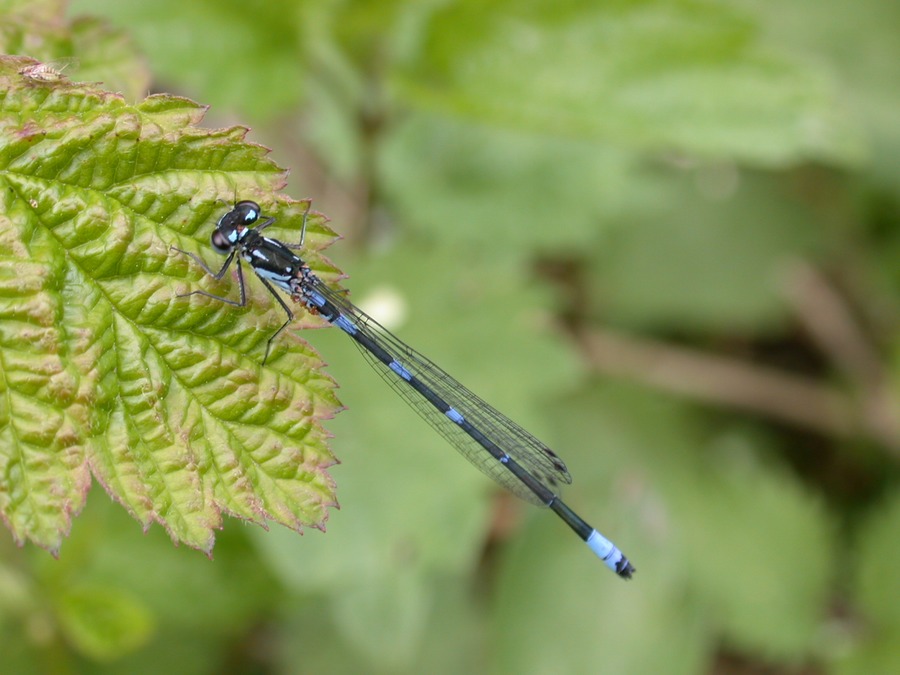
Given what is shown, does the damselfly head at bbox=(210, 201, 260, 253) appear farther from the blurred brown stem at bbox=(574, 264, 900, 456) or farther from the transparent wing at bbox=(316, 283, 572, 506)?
the blurred brown stem at bbox=(574, 264, 900, 456)

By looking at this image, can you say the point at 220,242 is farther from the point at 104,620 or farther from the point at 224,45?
the point at 224,45

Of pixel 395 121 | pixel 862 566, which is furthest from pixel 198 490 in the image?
pixel 862 566

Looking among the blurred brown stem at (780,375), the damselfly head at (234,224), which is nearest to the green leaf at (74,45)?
the damselfly head at (234,224)

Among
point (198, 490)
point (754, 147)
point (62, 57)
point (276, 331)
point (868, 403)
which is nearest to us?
point (198, 490)

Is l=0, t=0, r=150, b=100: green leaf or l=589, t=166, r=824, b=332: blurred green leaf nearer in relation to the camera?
l=0, t=0, r=150, b=100: green leaf

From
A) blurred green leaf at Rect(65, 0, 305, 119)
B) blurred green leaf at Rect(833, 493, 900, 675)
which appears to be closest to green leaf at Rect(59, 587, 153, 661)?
blurred green leaf at Rect(65, 0, 305, 119)

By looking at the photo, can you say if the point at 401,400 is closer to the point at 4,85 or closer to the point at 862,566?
the point at 4,85

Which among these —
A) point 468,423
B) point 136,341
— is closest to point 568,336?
point 468,423
